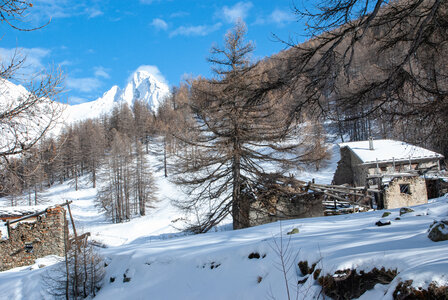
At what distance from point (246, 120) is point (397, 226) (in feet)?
27.2

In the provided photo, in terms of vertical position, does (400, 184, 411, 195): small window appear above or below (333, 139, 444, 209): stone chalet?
below

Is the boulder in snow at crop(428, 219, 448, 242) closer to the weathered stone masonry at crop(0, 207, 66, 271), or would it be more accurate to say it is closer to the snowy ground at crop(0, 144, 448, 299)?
the snowy ground at crop(0, 144, 448, 299)

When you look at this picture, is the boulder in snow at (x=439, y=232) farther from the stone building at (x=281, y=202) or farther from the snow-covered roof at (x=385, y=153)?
the snow-covered roof at (x=385, y=153)

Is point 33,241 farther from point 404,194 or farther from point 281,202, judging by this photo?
point 404,194

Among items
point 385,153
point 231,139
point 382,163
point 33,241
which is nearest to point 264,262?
point 231,139

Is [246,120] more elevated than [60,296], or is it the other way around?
[246,120]

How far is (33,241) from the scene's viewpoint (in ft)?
48.9

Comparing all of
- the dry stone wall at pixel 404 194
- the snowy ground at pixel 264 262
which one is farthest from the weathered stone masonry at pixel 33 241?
the dry stone wall at pixel 404 194

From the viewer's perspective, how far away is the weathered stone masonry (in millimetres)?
14375

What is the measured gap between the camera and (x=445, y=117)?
4781 mm

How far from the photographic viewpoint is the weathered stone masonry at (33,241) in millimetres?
14375

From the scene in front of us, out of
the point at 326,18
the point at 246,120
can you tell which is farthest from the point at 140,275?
the point at 246,120

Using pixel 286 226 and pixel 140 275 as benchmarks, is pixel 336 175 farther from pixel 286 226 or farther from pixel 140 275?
pixel 140 275

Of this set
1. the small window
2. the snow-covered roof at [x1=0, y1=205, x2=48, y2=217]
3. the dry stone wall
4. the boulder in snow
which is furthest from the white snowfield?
the small window
